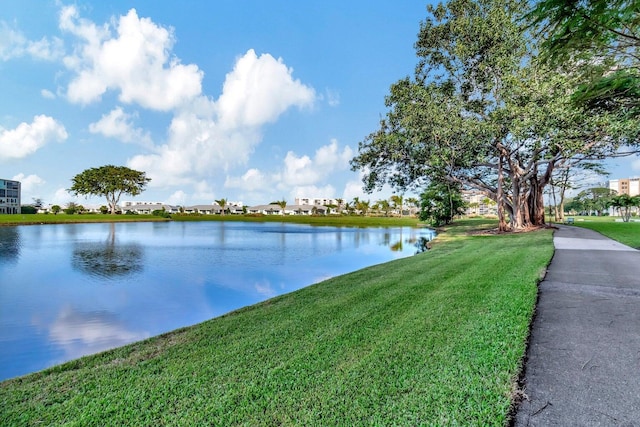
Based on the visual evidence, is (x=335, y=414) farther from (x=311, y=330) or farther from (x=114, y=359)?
(x=114, y=359)

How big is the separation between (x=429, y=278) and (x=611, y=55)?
5581mm

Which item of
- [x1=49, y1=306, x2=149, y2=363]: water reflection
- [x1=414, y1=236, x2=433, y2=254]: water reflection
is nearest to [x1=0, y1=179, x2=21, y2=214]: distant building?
[x1=414, y1=236, x2=433, y2=254]: water reflection

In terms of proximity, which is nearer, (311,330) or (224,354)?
(224,354)

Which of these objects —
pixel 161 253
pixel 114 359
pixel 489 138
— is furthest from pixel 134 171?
pixel 114 359

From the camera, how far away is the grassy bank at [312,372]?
2482 mm

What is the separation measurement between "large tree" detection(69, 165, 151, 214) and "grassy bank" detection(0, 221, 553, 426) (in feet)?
247

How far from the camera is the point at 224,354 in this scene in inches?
147

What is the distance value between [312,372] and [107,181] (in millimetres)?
78566

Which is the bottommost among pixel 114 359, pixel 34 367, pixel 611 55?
pixel 34 367

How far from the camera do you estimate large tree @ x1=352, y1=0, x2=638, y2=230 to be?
47.8 ft

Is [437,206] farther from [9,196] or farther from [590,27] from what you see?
[9,196]

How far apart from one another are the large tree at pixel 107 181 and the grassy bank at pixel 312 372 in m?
75.3

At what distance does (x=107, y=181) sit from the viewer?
67.8 metres

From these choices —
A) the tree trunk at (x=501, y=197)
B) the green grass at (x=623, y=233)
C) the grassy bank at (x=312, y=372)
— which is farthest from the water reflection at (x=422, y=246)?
the grassy bank at (x=312, y=372)
